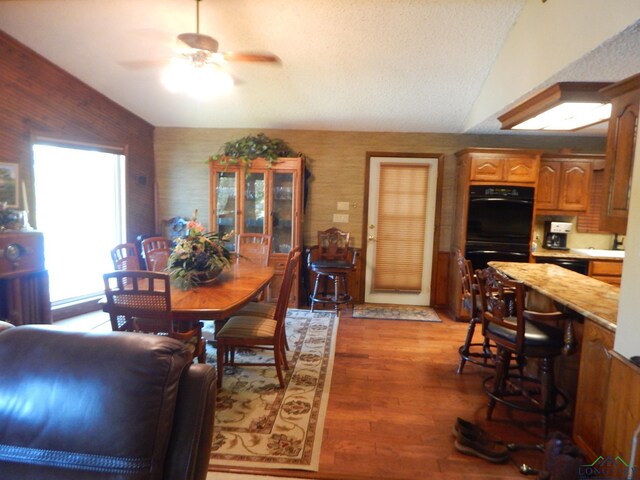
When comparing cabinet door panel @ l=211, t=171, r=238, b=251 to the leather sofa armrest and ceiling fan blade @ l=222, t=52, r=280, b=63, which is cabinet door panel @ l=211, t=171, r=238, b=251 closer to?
ceiling fan blade @ l=222, t=52, r=280, b=63

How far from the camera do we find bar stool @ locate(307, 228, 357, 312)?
487cm

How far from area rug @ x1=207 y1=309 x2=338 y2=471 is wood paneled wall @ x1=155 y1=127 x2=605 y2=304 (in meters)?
2.02

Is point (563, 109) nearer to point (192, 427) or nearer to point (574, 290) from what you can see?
point (574, 290)

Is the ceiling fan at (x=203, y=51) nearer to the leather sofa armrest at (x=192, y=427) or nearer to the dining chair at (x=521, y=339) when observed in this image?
the leather sofa armrest at (x=192, y=427)

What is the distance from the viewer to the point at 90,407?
3.46 feet

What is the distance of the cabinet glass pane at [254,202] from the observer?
487 cm

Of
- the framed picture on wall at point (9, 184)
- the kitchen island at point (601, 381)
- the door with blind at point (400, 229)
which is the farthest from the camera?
the door with blind at point (400, 229)

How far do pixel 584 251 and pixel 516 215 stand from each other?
1.17 metres

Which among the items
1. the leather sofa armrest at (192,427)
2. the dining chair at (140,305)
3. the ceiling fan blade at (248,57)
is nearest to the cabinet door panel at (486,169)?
the ceiling fan blade at (248,57)

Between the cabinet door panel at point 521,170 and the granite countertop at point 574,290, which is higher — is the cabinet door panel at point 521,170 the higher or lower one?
the higher one

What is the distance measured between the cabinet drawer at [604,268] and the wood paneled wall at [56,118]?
5514 mm

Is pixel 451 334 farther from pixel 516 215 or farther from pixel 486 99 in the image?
pixel 486 99

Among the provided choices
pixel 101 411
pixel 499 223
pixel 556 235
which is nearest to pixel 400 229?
pixel 499 223

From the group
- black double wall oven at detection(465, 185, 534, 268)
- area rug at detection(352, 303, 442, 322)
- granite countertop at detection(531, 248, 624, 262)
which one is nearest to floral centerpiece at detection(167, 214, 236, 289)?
area rug at detection(352, 303, 442, 322)
